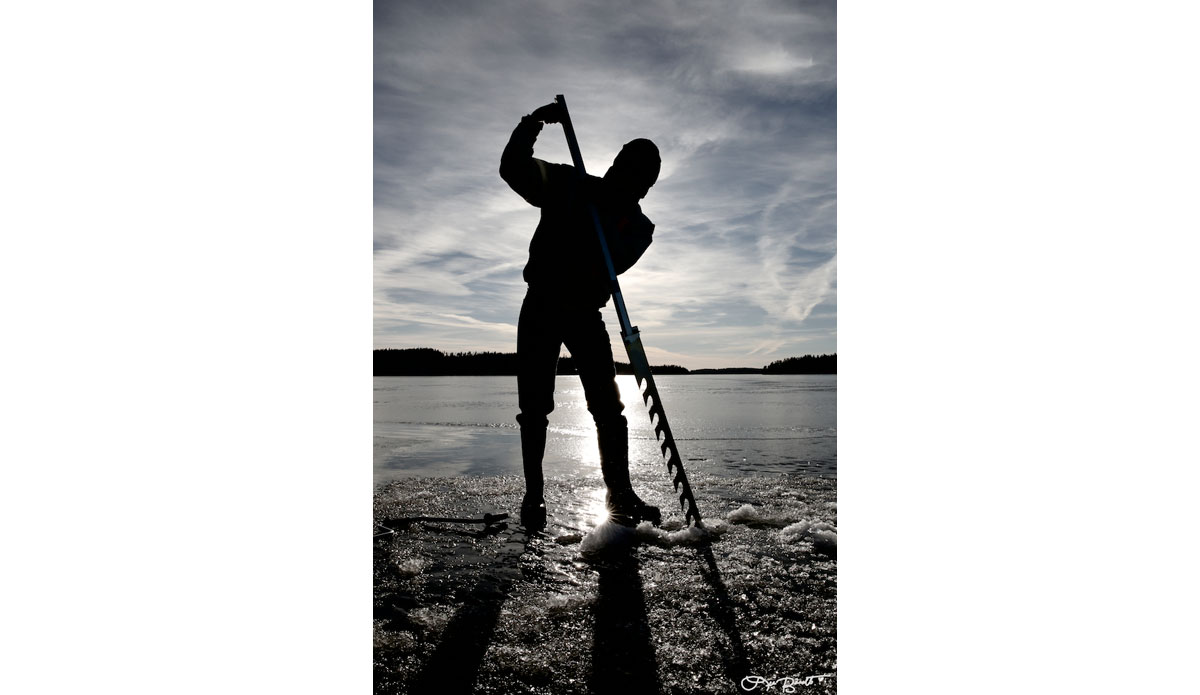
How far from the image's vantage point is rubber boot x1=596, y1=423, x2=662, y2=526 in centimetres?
245

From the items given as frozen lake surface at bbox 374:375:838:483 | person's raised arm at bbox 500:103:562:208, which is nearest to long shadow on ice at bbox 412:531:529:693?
frozen lake surface at bbox 374:375:838:483

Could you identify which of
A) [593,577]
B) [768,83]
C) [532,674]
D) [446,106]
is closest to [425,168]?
[446,106]

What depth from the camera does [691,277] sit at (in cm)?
258

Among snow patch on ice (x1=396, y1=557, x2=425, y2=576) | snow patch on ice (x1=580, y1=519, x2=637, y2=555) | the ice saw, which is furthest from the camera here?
the ice saw

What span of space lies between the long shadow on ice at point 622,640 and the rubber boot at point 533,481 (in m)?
0.54

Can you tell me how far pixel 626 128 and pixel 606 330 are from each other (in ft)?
2.59

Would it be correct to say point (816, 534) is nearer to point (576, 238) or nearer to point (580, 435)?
point (576, 238)

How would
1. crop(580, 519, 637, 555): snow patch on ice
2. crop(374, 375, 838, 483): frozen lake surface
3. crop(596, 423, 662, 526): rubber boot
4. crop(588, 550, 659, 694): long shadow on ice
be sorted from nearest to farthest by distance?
crop(588, 550, 659, 694): long shadow on ice → crop(580, 519, 637, 555): snow patch on ice → crop(596, 423, 662, 526): rubber boot → crop(374, 375, 838, 483): frozen lake surface

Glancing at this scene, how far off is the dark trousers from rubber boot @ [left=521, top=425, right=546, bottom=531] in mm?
20

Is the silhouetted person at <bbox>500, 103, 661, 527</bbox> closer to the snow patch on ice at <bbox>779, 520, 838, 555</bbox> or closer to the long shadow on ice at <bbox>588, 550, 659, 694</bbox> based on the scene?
the snow patch on ice at <bbox>779, 520, 838, 555</bbox>

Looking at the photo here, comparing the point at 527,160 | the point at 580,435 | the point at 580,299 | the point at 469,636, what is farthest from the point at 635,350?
the point at 580,435

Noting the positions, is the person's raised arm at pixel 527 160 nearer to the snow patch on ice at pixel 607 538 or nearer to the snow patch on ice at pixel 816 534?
the snow patch on ice at pixel 607 538

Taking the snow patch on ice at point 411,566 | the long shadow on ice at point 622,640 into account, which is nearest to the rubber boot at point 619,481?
the long shadow on ice at point 622,640

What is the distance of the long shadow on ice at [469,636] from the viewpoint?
4.41 ft
